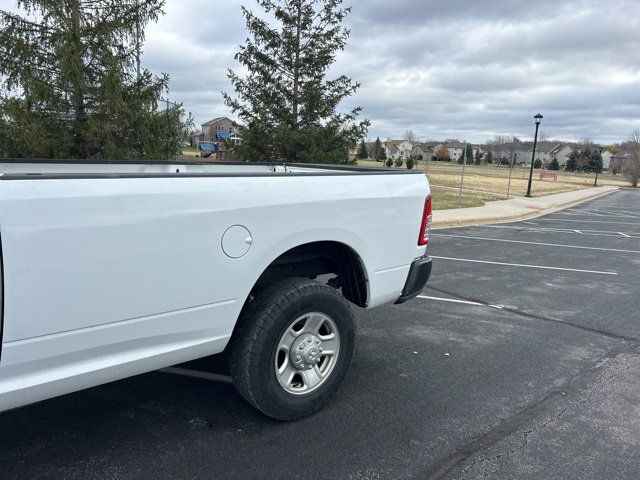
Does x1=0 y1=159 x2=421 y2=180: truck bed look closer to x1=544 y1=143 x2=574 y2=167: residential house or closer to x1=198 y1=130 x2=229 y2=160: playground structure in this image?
x1=198 y1=130 x2=229 y2=160: playground structure

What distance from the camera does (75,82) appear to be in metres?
8.06

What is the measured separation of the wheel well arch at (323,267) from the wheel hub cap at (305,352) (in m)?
0.42

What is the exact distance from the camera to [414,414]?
3256 millimetres

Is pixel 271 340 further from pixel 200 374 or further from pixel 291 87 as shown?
pixel 291 87

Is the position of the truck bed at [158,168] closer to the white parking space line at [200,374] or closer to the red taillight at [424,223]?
the red taillight at [424,223]

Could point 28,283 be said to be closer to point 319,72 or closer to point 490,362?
point 490,362

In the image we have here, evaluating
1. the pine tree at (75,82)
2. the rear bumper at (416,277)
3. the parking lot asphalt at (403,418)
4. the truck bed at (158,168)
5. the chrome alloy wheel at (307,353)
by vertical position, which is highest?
the pine tree at (75,82)

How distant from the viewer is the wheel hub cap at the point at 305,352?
9.92 ft

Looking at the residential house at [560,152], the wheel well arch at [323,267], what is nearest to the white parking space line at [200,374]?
the wheel well arch at [323,267]

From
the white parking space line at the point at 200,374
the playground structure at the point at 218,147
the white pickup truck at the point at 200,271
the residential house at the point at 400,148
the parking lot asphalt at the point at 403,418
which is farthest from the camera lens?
the residential house at the point at 400,148

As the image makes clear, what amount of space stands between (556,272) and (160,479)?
24.4 ft

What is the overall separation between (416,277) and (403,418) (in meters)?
1.01

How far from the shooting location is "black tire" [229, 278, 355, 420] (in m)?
2.77

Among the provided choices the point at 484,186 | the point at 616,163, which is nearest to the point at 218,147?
the point at 484,186
